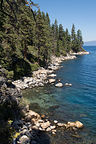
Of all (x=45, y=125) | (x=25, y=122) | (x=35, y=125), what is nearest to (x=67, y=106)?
(x=45, y=125)

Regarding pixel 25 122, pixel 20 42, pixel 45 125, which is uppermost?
pixel 20 42

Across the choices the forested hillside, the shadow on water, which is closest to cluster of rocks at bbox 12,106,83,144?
the shadow on water

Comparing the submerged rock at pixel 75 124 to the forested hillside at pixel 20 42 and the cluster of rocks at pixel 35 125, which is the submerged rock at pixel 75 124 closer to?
the cluster of rocks at pixel 35 125

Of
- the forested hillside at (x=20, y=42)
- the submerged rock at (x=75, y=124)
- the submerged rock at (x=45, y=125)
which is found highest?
the forested hillside at (x=20, y=42)

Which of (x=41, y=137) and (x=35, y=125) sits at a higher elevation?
(x=35, y=125)

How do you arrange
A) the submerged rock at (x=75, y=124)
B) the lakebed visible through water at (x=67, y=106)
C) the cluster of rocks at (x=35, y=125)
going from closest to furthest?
the cluster of rocks at (x=35, y=125)
the lakebed visible through water at (x=67, y=106)
the submerged rock at (x=75, y=124)

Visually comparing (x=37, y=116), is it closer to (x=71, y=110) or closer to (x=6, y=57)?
(x=71, y=110)

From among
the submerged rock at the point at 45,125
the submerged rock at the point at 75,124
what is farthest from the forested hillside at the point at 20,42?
the submerged rock at the point at 75,124

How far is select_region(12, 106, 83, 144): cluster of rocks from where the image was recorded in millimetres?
10344

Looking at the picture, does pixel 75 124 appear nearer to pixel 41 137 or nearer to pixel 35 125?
pixel 41 137

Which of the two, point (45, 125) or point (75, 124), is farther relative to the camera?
point (75, 124)

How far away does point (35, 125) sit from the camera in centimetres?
1227

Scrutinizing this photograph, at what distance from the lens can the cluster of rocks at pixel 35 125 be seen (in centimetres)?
1034

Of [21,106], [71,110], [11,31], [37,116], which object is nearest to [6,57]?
[11,31]
